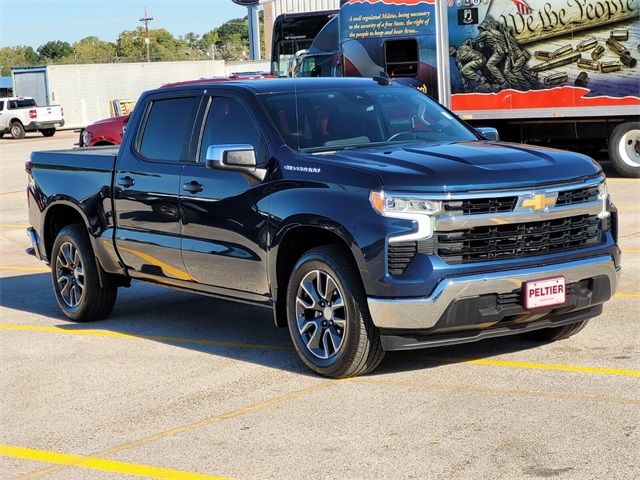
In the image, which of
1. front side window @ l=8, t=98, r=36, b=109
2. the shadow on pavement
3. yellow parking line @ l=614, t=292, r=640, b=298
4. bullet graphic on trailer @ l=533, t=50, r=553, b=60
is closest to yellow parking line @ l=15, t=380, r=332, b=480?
the shadow on pavement

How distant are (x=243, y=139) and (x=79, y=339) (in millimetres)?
2182

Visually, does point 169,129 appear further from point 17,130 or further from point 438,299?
point 17,130

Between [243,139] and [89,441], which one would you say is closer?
[89,441]

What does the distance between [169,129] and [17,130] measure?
134ft

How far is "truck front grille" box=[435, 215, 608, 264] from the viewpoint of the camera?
6668mm

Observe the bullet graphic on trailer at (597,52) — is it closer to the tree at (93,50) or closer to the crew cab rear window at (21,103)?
the crew cab rear window at (21,103)

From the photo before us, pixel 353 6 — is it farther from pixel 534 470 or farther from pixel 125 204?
pixel 534 470

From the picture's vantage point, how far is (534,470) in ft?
17.2

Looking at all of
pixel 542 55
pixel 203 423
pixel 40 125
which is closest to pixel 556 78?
pixel 542 55

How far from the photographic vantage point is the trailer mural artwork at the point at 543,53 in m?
17.5

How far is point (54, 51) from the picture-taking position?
151 m

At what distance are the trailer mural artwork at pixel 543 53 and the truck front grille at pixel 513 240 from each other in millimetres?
10947

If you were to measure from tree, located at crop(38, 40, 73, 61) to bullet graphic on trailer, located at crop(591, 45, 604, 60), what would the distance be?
135671mm

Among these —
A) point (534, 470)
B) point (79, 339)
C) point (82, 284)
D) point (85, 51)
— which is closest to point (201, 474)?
point (534, 470)
